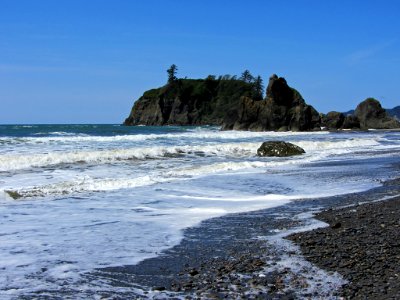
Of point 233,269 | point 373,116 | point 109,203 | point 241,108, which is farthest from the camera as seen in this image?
point 373,116

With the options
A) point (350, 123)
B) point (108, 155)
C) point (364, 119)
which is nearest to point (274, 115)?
point (350, 123)

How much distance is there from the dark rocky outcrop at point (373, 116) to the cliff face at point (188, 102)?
139ft

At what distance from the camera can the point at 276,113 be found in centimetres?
7519

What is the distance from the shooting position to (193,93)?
137 meters

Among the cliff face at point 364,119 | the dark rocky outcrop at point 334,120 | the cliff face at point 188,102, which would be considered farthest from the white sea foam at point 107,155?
the cliff face at point 188,102

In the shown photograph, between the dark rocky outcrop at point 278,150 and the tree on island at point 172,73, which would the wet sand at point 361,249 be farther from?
the tree on island at point 172,73

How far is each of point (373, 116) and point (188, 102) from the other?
59.0m

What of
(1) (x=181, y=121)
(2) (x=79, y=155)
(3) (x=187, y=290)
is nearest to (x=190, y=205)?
(3) (x=187, y=290)

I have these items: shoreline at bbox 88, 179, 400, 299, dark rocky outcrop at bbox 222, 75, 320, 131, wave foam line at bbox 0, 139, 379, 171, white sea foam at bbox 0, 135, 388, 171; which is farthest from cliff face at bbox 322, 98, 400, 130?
shoreline at bbox 88, 179, 400, 299

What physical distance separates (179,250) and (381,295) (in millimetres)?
2557

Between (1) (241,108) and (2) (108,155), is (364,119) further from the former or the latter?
(2) (108,155)

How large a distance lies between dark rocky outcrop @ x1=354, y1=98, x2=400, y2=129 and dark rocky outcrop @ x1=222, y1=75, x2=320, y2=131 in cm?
1291

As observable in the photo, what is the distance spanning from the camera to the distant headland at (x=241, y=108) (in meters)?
75.1

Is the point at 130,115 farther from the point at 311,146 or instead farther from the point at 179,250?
the point at 179,250
